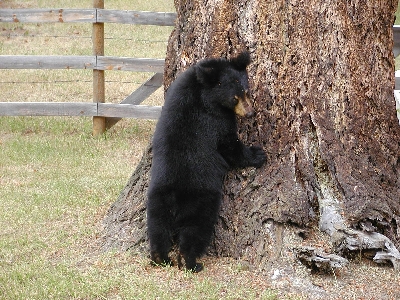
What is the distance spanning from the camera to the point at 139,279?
187 inches

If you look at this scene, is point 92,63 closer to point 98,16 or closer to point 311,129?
point 98,16

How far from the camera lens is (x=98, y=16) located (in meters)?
10.4

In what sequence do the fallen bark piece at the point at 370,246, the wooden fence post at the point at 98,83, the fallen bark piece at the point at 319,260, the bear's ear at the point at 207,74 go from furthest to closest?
the wooden fence post at the point at 98,83 → the bear's ear at the point at 207,74 → the fallen bark piece at the point at 370,246 → the fallen bark piece at the point at 319,260

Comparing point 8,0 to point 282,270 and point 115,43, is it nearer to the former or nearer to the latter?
point 115,43

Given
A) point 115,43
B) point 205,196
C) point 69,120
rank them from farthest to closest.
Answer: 1. point 115,43
2. point 69,120
3. point 205,196

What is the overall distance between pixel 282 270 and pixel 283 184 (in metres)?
0.66

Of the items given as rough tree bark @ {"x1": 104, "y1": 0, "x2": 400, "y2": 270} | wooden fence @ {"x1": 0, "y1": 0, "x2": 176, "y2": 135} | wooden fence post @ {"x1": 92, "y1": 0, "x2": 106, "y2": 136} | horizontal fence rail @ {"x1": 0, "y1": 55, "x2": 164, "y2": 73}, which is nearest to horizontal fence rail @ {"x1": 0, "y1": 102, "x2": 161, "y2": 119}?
wooden fence @ {"x1": 0, "y1": 0, "x2": 176, "y2": 135}

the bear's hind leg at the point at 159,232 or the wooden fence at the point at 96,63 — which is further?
the wooden fence at the point at 96,63

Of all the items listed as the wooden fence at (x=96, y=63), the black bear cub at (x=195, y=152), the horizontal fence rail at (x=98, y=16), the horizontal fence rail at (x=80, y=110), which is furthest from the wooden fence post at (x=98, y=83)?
the black bear cub at (x=195, y=152)

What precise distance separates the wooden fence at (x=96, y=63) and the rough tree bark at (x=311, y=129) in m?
Answer: 5.38

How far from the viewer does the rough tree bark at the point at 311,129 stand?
16.1 ft

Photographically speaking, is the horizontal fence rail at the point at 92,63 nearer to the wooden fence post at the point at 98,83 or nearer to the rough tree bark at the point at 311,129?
the wooden fence post at the point at 98,83

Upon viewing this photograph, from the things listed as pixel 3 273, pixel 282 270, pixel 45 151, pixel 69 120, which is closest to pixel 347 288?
pixel 282 270

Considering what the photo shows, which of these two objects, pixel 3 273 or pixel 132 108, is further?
pixel 132 108
